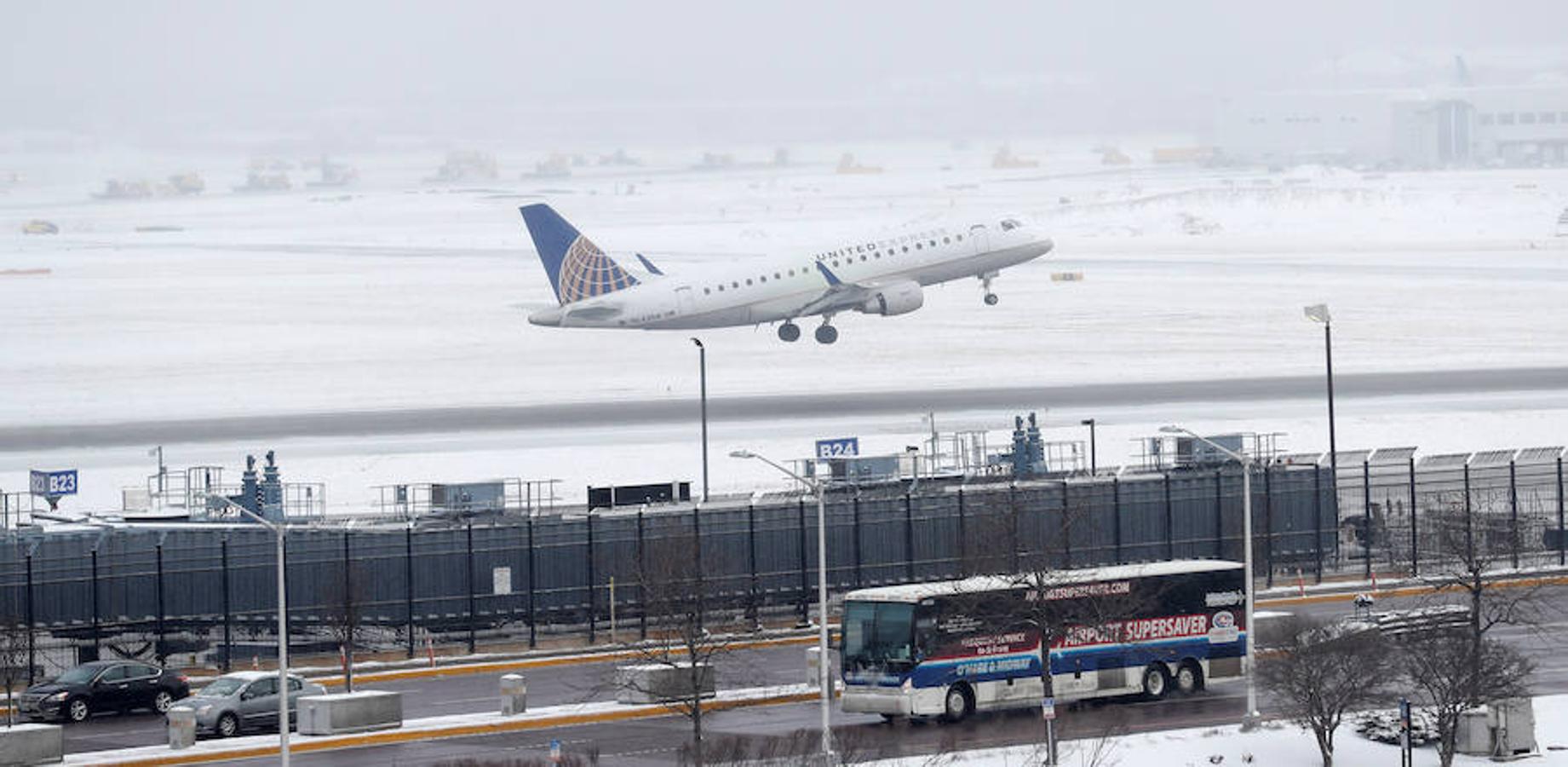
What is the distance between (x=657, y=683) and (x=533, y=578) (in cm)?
1311

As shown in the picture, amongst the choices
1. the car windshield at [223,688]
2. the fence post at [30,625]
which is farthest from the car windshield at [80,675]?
the car windshield at [223,688]

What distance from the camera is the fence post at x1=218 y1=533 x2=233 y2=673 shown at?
50.6 meters

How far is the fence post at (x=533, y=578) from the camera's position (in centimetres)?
5381

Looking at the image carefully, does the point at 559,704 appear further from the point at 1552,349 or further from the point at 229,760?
the point at 1552,349

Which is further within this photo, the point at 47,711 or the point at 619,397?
the point at 619,397

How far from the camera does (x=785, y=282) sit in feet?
348

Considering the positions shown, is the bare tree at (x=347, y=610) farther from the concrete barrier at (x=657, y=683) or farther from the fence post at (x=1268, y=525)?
the fence post at (x=1268, y=525)

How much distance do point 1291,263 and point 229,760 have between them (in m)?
144

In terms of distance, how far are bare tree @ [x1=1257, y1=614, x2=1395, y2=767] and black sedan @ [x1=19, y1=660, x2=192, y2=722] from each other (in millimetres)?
17952

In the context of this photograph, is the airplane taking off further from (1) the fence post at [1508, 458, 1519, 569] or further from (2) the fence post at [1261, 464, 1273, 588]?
(1) the fence post at [1508, 458, 1519, 569]

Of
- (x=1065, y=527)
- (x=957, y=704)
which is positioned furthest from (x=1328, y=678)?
(x=1065, y=527)

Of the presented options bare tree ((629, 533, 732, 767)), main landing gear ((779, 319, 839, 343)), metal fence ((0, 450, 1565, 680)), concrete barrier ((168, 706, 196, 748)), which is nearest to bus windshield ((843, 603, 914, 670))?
bare tree ((629, 533, 732, 767))

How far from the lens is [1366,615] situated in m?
45.1

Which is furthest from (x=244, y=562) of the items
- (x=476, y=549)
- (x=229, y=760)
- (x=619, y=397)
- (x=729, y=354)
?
(x=729, y=354)
